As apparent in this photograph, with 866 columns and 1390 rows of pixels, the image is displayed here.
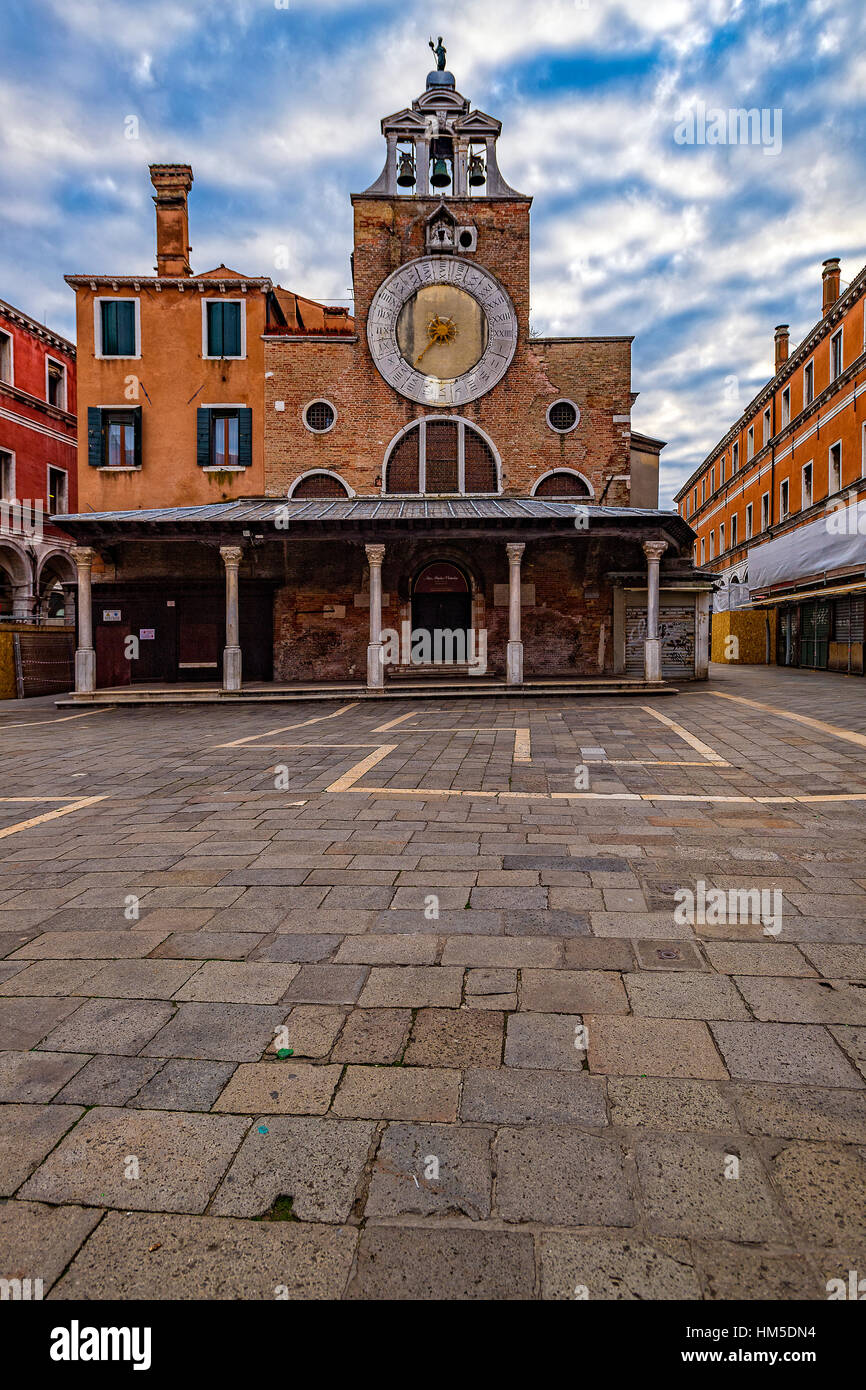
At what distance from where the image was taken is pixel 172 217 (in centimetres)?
2070

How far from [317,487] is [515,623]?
6.83 meters

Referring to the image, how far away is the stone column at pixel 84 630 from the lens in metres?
16.5

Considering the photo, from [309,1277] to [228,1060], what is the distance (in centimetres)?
98

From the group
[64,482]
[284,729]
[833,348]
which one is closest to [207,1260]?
Answer: [284,729]

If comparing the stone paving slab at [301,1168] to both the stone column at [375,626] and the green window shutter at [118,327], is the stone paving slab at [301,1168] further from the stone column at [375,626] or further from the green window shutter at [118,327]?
the green window shutter at [118,327]

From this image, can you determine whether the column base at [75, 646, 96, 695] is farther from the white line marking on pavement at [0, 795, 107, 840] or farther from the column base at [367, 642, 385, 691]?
the white line marking on pavement at [0, 795, 107, 840]

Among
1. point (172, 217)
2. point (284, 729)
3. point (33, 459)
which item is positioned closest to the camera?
point (284, 729)

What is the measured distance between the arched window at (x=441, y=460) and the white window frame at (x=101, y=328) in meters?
7.28

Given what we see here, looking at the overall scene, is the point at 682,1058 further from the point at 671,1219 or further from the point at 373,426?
the point at 373,426

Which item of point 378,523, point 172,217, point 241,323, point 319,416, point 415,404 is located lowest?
point 378,523

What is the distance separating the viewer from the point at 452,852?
16.4 feet

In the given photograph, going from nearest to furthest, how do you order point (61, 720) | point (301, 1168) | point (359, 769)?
point (301, 1168) → point (359, 769) → point (61, 720)

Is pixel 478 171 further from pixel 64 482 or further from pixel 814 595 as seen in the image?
pixel 64 482

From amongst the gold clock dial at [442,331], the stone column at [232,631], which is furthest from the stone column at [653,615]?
the stone column at [232,631]
